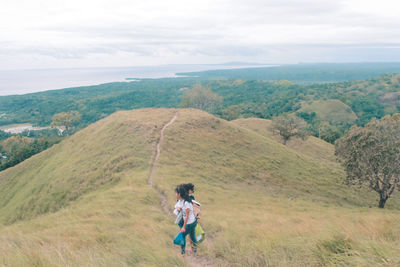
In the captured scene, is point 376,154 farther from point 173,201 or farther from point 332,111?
point 332,111

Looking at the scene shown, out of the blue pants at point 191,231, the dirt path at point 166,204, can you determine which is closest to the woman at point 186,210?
the blue pants at point 191,231

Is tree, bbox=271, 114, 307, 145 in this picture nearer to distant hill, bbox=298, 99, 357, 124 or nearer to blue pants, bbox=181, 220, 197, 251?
blue pants, bbox=181, 220, 197, 251

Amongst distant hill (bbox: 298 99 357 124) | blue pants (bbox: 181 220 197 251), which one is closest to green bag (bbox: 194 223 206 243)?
blue pants (bbox: 181 220 197 251)

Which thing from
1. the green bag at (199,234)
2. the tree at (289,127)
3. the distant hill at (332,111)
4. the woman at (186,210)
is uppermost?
the woman at (186,210)

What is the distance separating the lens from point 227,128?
4034cm

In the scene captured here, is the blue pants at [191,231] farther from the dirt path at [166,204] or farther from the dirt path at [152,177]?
the dirt path at [152,177]

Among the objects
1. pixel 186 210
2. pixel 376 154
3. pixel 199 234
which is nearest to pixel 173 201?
pixel 199 234

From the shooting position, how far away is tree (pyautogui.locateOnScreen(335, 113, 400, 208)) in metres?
22.1

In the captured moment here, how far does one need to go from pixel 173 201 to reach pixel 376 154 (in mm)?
19450

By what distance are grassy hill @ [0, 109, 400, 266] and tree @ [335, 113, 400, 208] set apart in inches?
124

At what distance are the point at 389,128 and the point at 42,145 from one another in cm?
8563

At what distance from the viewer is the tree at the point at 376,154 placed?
72.5ft

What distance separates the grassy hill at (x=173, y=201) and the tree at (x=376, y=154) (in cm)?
314

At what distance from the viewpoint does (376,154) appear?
22.2m
